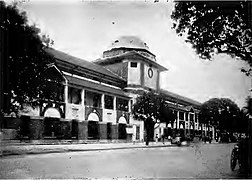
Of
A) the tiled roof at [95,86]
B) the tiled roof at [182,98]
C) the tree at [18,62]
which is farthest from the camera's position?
the tiled roof at [182,98]

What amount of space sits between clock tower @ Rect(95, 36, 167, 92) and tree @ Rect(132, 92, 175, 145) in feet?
0.23

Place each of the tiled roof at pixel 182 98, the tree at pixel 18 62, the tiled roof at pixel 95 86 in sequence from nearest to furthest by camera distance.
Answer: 1. the tree at pixel 18 62
2. the tiled roof at pixel 95 86
3. the tiled roof at pixel 182 98

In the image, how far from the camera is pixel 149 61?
2.02 m

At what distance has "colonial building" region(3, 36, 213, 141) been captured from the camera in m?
1.87

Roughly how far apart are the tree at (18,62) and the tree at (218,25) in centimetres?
92

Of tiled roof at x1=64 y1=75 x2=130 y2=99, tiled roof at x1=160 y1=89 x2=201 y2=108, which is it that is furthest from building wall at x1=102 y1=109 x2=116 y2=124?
tiled roof at x1=160 y1=89 x2=201 y2=108

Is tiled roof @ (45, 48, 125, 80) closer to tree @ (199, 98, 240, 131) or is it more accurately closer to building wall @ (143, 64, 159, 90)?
building wall @ (143, 64, 159, 90)

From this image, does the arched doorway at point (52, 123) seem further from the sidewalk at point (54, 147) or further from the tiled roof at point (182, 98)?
the tiled roof at point (182, 98)

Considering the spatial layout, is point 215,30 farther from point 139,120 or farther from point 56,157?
point 56,157

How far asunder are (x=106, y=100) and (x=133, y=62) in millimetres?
320

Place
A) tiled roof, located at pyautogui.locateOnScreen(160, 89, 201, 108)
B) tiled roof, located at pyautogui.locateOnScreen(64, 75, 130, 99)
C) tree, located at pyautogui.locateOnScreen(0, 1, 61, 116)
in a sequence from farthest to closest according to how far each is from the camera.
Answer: tiled roof, located at pyautogui.locateOnScreen(160, 89, 201, 108)
tiled roof, located at pyautogui.locateOnScreen(64, 75, 130, 99)
tree, located at pyautogui.locateOnScreen(0, 1, 61, 116)

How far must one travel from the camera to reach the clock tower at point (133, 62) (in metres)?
1.96

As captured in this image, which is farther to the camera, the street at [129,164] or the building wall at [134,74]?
the building wall at [134,74]

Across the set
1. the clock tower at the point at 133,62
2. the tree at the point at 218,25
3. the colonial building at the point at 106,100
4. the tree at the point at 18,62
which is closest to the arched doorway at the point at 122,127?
the colonial building at the point at 106,100
